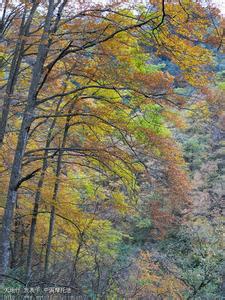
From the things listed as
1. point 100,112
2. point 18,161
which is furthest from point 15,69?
point 18,161

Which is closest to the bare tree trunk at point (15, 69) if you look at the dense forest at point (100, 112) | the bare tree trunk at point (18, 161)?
the dense forest at point (100, 112)

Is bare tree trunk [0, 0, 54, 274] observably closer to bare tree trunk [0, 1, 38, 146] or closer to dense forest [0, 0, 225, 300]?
dense forest [0, 0, 225, 300]

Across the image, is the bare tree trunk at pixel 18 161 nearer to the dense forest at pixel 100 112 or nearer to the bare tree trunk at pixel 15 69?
the dense forest at pixel 100 112

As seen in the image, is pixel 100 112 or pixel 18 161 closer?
pixel 18 161

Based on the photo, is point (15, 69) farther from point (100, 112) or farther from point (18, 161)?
point (18, 161)

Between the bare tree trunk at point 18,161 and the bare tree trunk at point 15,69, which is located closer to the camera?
the bare tree trunk at point 18,161

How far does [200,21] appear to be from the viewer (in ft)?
17.5

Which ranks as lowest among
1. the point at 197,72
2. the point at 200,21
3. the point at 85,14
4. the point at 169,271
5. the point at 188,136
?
the point at 169,271

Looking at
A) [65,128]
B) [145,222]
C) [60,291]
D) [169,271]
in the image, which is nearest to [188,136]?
[145,222]

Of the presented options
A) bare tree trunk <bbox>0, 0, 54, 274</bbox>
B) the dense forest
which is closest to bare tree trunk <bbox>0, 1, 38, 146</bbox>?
the dense forest

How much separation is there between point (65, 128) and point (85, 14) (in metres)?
3.21

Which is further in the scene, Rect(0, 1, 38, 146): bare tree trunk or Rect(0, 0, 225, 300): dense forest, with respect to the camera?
Rect(0, 1, 38, 146): bare tree trunk

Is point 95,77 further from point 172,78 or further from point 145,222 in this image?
point 145,222

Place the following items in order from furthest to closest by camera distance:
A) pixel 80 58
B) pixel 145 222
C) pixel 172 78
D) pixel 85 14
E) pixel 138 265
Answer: pixel 145 222 → pixel 138 265 → pixel 80 58 → pixel 172 78 → pixel 85 14
